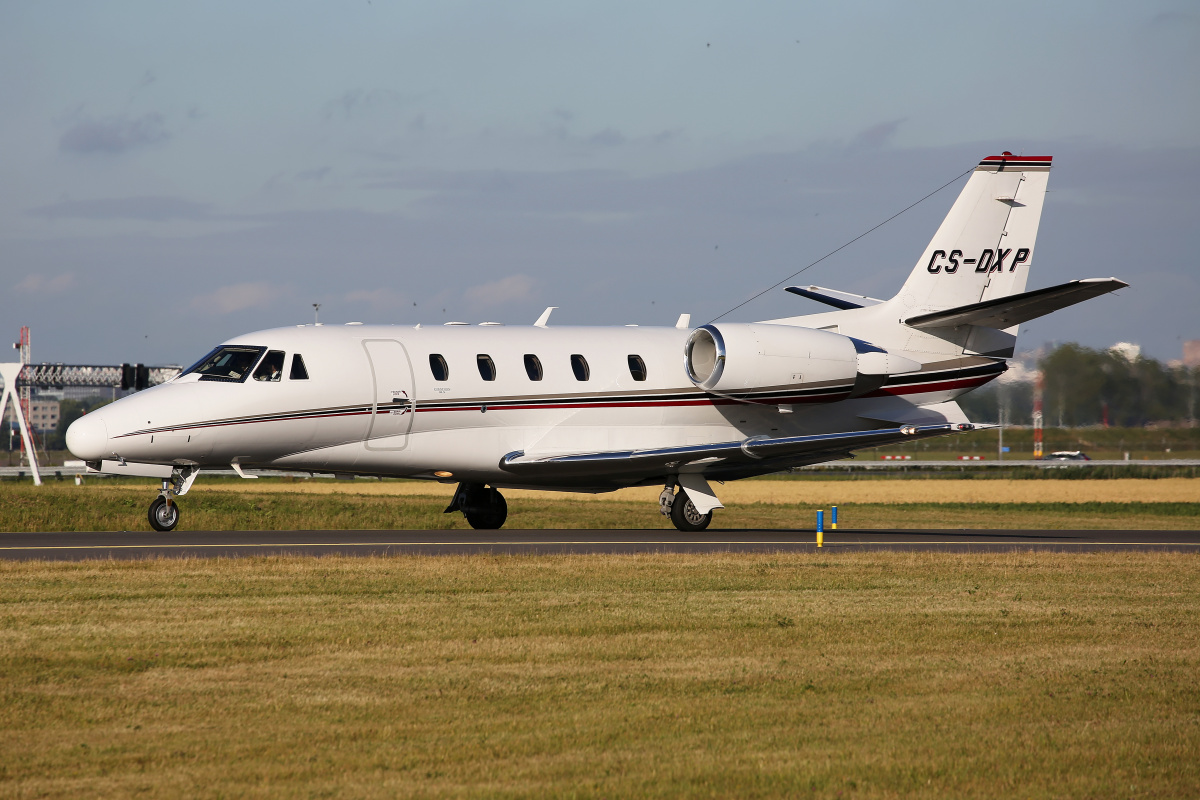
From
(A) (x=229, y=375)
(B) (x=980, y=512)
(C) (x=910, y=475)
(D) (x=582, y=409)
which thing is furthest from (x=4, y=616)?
(C) (x=910, y=475)

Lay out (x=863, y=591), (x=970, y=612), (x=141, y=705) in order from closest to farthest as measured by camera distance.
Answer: (x=141, y=705)
(x=970, y=612)
(x=863, y=591)

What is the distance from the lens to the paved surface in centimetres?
1891

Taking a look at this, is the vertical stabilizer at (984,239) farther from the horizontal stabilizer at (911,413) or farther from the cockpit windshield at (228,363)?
the cockpit windshield at (228,363)

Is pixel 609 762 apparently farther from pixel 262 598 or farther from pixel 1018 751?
pixel 262 598

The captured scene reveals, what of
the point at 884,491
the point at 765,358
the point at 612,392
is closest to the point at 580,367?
the point at 612,392

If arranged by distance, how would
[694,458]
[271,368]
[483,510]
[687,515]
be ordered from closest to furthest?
[271,368] → [694,458] → [687,515] → [483,510]

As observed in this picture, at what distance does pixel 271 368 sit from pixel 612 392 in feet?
21.1

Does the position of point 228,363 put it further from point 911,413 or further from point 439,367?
point 911,413

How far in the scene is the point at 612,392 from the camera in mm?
24625

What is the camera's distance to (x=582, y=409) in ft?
79.8

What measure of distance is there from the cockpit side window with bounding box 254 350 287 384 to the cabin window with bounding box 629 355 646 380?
21.9 ft

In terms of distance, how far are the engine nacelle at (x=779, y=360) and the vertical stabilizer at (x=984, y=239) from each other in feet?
7.35

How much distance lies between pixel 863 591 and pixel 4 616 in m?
8.93

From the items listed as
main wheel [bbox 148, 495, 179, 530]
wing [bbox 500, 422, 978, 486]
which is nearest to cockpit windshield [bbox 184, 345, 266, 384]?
main wheel [bbox 148, 495, 179, 530]
